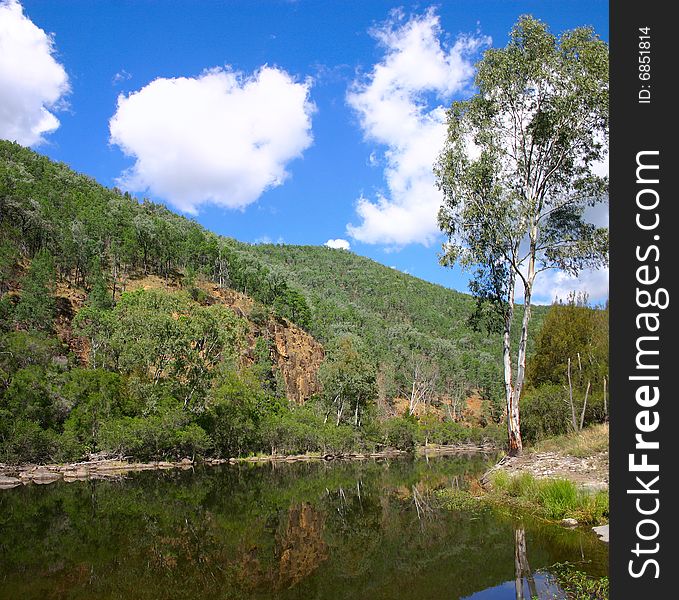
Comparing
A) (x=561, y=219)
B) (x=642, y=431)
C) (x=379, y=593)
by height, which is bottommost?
(x=379, y=593)

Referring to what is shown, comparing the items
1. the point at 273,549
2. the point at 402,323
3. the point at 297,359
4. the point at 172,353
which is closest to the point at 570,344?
the point at 172,353

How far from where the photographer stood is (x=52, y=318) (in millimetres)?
60188

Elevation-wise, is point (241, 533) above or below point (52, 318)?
below

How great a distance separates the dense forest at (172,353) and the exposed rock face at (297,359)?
340 mm

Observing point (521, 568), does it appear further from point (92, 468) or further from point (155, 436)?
point (155, 436)

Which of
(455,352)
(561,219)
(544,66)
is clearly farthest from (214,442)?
(455,352)

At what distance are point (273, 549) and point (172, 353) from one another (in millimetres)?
34870

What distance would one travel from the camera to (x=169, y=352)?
45219 mm

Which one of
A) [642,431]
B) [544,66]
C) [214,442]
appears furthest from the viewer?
[214,442]

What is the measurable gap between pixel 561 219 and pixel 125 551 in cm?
1873

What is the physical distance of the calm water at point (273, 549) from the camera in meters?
9.77

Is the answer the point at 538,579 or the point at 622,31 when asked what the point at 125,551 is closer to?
the point at 538,579

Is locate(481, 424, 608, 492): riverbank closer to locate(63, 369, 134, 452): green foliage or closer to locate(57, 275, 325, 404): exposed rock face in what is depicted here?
locate(63, 369, 134, 452): green foliage

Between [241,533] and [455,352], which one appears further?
[455,352]
